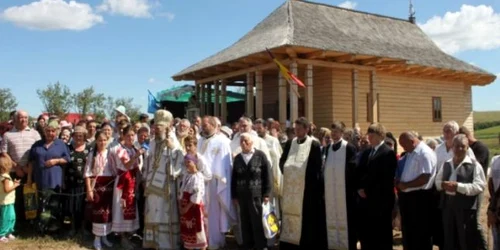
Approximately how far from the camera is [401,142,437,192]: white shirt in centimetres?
536

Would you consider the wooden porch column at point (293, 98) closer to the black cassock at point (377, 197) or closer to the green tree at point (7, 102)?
the black cassock at point (377, 197)

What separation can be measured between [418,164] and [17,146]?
600 centimetres

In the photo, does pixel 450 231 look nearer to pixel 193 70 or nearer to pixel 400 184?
pixel 400 184

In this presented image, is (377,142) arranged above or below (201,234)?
above

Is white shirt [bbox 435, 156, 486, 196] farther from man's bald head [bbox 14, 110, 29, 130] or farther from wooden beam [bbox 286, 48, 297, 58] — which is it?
wooden beam [bbox 286, 48, 297, 58]

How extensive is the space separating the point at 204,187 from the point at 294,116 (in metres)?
7.29

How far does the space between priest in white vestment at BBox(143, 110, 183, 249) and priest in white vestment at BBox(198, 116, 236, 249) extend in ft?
1.73

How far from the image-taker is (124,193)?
6.43m

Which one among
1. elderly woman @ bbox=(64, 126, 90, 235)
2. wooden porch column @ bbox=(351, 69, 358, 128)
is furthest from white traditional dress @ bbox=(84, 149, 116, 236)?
Answer: wooden porch column @ bbox=(351, 69, 358, 128)

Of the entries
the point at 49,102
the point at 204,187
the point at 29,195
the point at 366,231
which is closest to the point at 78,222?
the point at 29,195

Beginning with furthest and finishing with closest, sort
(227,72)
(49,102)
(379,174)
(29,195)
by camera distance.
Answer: (49,102)
(227,72)
(29,195)
(379,174)

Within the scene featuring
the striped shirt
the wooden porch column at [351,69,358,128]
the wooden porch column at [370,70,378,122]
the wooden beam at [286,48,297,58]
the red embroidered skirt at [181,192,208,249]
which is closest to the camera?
the red embroidered skirt at [181,192,208,249]

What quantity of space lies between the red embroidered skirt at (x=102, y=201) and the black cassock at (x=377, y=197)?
11.6 ft

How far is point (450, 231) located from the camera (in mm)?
5164
